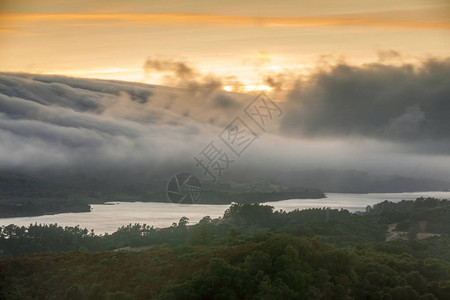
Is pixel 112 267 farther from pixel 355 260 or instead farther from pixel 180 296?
pixel 355 260

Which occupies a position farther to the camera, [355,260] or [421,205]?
[421,205]

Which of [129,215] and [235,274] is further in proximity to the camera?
[129,215]

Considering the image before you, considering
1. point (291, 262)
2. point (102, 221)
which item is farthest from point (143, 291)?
point (102, 221)

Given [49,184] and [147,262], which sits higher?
[49,184]

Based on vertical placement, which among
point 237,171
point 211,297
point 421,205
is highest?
point 237,171

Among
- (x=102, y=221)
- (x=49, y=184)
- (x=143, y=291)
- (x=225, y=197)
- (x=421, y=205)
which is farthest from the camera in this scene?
(x=49, y=184)

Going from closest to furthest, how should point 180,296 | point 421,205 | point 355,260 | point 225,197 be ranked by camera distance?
point 180,296 → point 355,260 → point 421,205 → point 225,197

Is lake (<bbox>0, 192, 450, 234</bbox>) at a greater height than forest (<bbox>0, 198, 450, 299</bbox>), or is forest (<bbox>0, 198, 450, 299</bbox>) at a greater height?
lake (<bbox>0, 192, 450, 234</bbox>)

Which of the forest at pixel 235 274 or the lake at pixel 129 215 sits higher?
the lake at pixel 129 215

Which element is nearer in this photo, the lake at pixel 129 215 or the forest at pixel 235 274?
the forest at pixel 235 274

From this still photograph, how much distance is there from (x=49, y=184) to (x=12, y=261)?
151597 millimetres

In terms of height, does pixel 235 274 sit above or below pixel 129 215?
below

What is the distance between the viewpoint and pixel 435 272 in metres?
32.1

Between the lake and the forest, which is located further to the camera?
the lake
